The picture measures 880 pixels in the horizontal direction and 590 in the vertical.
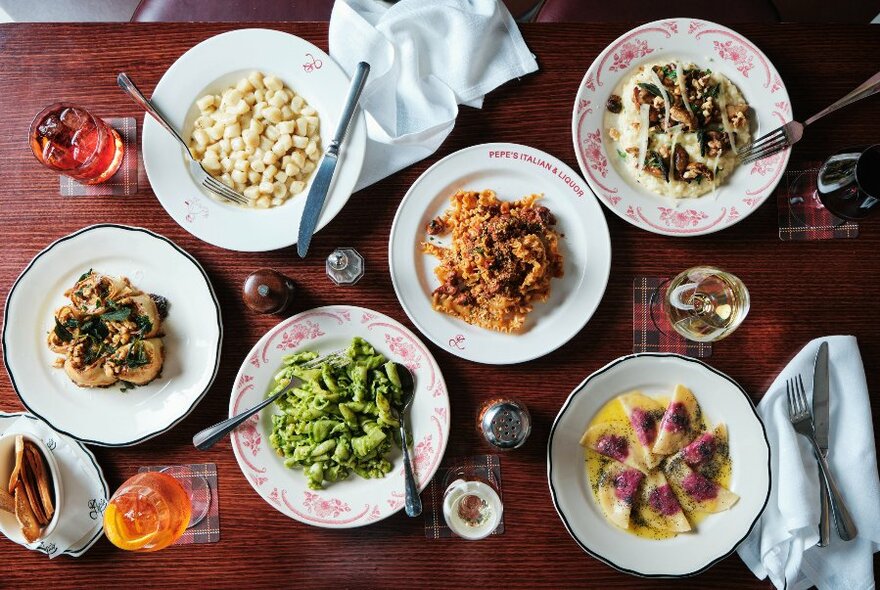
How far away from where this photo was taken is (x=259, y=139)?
6.20ft

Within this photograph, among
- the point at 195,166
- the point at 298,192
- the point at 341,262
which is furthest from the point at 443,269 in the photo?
the point at 195,166

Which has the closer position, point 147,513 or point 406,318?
point 147,513

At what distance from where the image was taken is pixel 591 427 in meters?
1.91

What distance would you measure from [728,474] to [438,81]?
140 centimetres

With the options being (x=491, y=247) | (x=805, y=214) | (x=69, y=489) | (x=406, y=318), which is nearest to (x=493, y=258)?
(x=491, y=247)

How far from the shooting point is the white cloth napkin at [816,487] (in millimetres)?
1876

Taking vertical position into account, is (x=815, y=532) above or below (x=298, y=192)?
below

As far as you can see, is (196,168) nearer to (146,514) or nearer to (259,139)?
(259,139)

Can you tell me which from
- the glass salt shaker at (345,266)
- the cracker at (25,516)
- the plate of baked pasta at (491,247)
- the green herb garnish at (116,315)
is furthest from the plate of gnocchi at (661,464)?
the cracker at (25,516)

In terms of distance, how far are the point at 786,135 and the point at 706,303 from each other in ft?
1.64

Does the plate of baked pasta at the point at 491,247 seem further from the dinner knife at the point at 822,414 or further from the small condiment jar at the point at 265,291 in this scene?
the dinner knife at the point at 822,414

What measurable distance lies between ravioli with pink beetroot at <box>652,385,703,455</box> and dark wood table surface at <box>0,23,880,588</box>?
0.14 m

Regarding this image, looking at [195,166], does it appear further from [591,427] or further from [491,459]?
[591,427]

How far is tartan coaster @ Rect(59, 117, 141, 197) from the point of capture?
1.95 m
